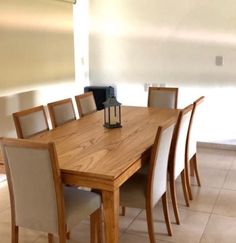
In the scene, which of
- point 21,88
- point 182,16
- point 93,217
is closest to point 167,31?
point 182,16

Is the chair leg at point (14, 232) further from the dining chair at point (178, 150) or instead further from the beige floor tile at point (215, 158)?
the beige floor tile at point (215, 158)

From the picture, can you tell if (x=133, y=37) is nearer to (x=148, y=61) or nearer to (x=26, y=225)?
(x=148, y=61)

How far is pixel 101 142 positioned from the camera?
2.78 meters

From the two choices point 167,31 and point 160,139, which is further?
point 167,31

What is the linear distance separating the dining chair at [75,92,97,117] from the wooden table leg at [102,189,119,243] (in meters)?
1.71

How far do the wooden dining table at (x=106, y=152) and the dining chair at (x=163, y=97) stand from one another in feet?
1.90

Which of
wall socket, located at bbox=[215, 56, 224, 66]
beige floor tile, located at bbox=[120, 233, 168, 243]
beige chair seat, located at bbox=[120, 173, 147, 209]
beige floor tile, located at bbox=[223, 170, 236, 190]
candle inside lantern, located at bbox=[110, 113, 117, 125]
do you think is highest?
wall socket, located at bbox=[215, 56, 224, 66]

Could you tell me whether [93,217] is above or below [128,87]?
below

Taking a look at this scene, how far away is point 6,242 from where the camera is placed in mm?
2850

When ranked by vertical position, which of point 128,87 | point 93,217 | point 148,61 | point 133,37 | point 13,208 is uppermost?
point 133,37

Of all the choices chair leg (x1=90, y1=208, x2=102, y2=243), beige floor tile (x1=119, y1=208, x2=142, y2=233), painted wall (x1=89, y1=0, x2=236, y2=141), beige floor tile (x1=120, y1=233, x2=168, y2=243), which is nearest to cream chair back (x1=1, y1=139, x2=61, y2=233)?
chair leg (x1=90, y1=208, x2=102, y2=243)

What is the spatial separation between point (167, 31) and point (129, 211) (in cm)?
277

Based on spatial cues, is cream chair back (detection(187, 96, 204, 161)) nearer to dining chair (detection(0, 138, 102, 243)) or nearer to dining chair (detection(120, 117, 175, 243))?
dining chair (detection(120, 117, 175, 243))

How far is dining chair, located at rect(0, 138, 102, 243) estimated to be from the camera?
2102 mm
